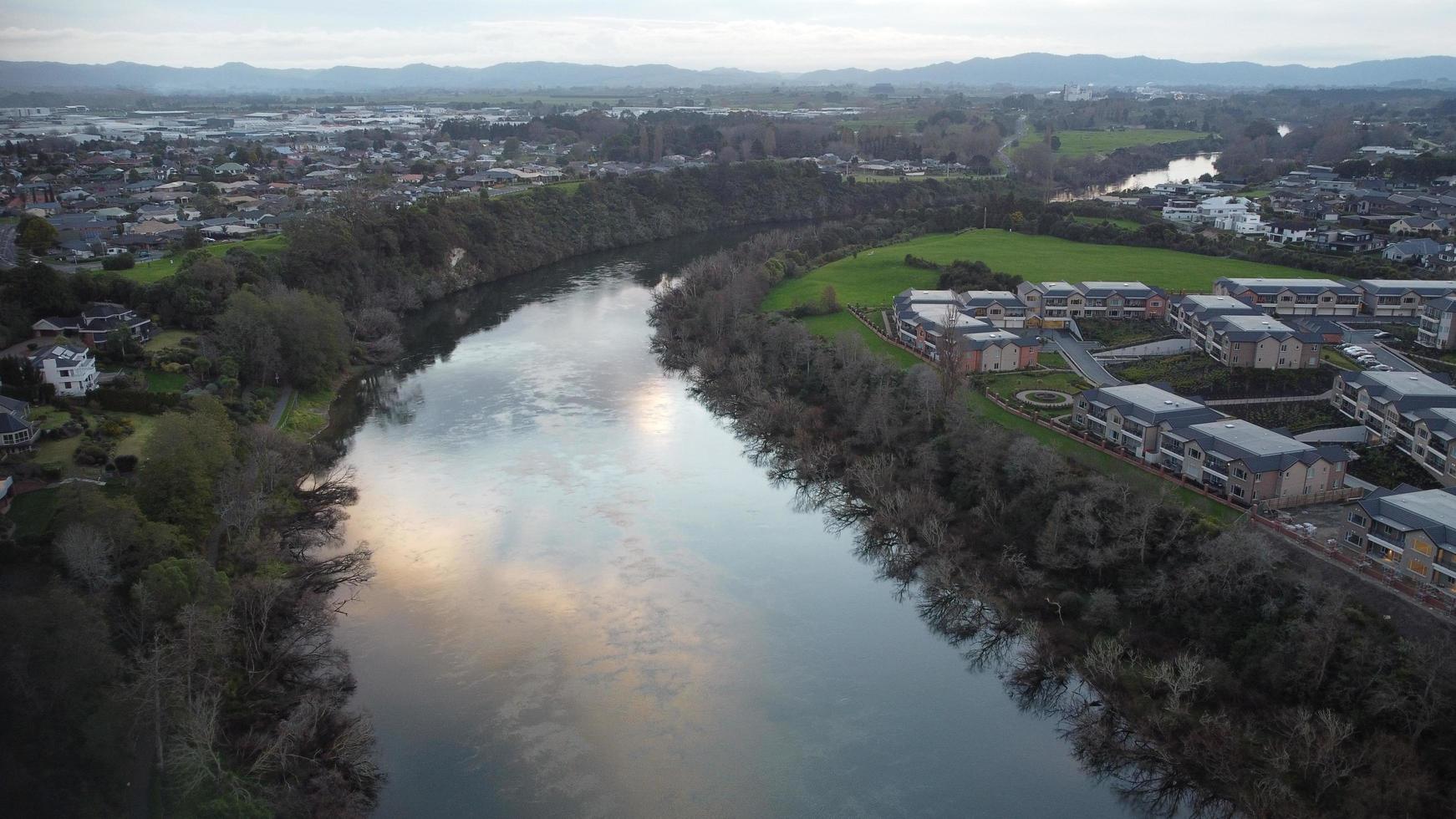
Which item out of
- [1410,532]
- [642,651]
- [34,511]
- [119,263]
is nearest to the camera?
[1410,532]

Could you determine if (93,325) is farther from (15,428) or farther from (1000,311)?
(1000,311)

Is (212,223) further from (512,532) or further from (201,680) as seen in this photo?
(201,680)

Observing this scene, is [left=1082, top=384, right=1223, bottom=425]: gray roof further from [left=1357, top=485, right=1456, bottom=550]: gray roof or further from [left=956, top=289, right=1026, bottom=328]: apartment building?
[left=956, top=289, right=1026, bottom=328]: apartment building

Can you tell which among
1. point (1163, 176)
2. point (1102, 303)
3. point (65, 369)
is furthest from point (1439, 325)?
point (1163, 176)

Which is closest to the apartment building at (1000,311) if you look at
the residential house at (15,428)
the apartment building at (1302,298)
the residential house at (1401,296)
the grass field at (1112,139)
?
the apartment building at (1302,298)

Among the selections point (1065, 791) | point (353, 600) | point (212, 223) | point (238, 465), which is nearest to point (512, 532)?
point (353, 600)

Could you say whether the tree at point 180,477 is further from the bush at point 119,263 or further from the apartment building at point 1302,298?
the apartment building at point 1302,298

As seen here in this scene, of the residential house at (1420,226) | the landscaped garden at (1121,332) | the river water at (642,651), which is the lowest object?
the river water at (642,651)
